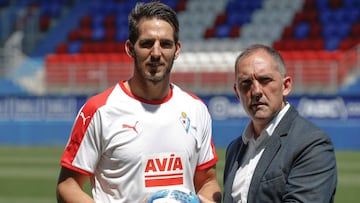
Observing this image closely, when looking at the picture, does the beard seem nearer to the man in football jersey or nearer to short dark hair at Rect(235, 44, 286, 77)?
the man in football jersey

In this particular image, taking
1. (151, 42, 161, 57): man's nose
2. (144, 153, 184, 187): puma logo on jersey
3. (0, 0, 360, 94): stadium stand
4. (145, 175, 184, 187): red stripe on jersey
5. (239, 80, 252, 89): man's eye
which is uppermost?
(0, 0, 360, 94): stadium stand

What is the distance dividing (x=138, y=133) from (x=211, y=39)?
74.2 ft

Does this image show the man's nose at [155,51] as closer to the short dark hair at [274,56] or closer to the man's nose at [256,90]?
the short dark hair at [274,56]

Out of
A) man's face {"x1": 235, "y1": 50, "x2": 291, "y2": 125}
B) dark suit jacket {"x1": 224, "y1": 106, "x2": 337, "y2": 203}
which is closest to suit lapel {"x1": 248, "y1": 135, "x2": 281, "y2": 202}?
dark suit jacket {"x1": 224, "y1": 106, "x2": 337, "y2": 203}

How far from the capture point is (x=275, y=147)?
12.9 ft

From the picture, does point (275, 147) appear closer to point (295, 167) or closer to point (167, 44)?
point (295, 167)

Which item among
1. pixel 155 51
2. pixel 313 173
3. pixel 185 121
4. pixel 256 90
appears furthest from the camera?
pixel 185 121

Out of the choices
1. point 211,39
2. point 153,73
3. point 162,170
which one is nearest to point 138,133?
point 162,170

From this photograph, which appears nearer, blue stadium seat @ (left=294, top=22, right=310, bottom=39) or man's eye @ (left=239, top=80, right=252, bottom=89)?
man's eye @ (left=239, top=80, right=252, bottom=89)

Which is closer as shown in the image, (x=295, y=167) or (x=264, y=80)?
(x=295, y=167)

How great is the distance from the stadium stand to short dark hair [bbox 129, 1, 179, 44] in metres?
15.9

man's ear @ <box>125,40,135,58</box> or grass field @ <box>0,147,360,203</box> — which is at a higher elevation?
man's ear @ <box>125,40,135,58</box>

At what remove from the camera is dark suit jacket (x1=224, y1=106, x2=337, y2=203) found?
3.78 metres

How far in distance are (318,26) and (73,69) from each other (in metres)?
7.73
